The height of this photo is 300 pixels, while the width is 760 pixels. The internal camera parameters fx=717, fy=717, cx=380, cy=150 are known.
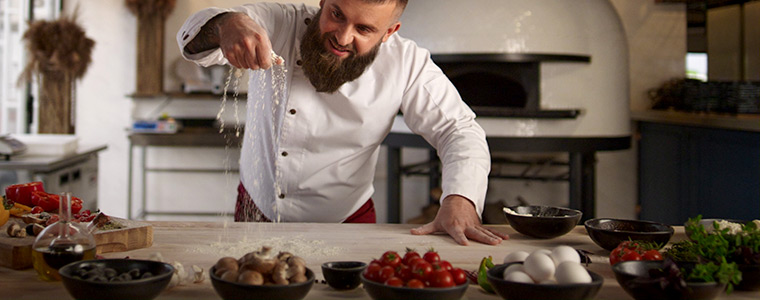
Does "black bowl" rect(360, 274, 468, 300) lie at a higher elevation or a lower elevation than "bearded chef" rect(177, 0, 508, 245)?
lower

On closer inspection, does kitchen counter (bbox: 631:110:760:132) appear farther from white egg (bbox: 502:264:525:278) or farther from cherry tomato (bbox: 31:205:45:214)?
cherry tomato (bbox: 31:205:45:214)

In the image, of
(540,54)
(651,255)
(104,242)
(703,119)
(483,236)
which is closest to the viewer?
(651,255)

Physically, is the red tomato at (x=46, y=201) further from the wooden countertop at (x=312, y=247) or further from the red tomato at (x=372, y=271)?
the red tomato at (x=372, y=271)

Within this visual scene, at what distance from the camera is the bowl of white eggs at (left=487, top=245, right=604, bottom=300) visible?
116 cm

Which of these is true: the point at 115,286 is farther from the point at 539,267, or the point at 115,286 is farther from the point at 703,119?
the point at 703,119

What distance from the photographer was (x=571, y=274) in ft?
3.91

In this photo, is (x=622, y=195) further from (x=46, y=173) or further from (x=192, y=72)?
(x=46, y=173)

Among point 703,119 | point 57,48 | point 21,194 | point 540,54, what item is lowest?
point 21,194

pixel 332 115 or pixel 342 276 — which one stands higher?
pixel 332 115

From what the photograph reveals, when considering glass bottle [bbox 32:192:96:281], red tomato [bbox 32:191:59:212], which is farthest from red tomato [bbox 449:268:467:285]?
red tomato [bbox 32:191:59:212]

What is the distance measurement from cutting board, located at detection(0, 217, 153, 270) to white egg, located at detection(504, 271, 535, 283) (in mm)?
880

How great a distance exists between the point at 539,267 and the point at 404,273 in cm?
23

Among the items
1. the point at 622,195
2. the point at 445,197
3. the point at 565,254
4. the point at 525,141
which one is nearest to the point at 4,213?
the point at 445,197

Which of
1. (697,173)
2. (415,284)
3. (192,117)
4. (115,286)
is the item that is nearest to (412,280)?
(415,284)
